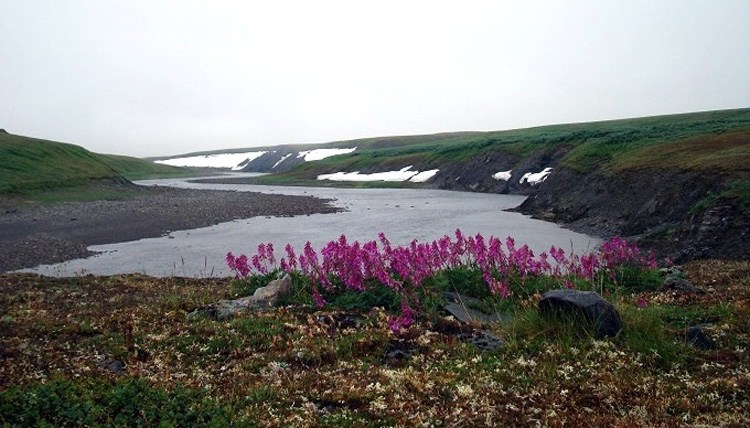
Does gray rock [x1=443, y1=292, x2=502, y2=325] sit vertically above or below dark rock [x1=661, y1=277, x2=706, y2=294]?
above

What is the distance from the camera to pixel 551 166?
278ft

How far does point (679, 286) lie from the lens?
16.1 m

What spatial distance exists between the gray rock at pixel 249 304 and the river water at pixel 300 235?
8.56 meters

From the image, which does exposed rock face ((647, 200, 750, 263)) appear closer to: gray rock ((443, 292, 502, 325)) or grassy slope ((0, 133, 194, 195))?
gray rock ((443, 292, 502, 325))

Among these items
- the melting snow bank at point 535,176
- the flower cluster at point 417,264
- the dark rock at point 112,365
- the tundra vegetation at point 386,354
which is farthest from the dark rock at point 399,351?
the melting snow bank at point 535,176

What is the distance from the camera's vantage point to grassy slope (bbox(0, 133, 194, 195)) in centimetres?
7350

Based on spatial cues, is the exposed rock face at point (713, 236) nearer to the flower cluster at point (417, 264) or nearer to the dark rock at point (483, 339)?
the flower cluster at point (417, 264)

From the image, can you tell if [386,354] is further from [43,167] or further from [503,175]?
[43,167]

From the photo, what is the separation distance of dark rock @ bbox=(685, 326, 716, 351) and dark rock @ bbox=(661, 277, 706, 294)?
538 cm

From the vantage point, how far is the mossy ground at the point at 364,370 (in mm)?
7719

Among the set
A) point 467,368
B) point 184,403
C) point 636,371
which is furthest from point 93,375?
point 636,371

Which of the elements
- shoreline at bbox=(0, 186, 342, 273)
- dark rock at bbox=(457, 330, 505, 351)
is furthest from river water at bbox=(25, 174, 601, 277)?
dark rock at bbox=(457, 330, 505, 351)

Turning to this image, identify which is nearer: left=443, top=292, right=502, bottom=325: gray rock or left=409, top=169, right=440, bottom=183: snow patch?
left=443, top=292, right=502, bottom=325: gray rock

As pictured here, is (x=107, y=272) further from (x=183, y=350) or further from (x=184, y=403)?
(x=184, y=403)
